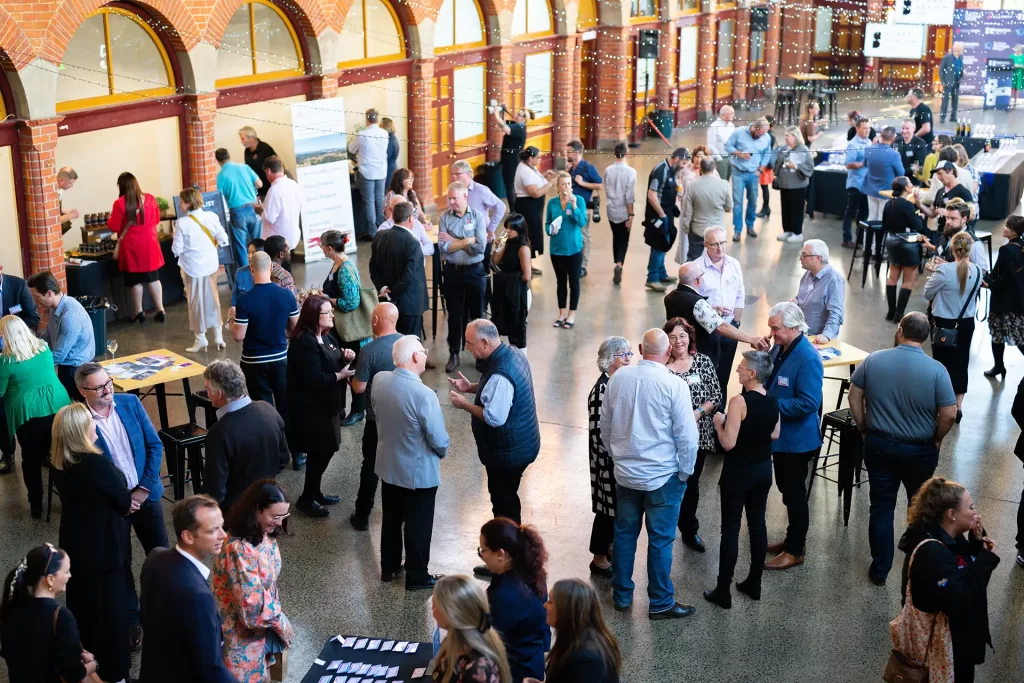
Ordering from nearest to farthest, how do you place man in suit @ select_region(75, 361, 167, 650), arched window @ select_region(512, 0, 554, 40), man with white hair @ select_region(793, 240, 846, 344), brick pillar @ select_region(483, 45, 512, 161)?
man in suit @ select_region(75, 361, 167, 650), man with white hair @ select_region(793, 240, 846, 344), brick pillar @ select_region(483, 45, 512, 161), arched window @ select_region(512, 0, 554, 40)

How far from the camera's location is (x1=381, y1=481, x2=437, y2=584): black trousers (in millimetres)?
6359

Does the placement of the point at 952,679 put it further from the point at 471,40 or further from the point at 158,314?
the point at 471,40

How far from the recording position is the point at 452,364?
10148 millimetres

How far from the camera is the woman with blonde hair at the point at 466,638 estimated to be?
417 cm

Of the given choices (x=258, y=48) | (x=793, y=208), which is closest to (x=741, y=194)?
(x=793, y=208)

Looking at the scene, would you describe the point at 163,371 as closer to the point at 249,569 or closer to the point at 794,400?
the point at 249,569

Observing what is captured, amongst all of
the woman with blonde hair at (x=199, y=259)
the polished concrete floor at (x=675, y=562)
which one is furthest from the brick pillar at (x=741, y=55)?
the woman with blonde hair at (x=199, y=259)

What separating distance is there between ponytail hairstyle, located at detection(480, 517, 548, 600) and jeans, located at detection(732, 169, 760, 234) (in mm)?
10799

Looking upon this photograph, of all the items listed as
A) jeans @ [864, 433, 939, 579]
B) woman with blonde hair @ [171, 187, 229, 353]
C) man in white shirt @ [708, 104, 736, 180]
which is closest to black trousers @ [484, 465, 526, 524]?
jeans @ [864, 433, 939, 579]

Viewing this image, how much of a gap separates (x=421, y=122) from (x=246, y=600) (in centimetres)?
1232

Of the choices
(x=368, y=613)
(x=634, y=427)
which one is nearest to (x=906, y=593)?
(x=634, y=427)

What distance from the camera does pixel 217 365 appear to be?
19.4ft

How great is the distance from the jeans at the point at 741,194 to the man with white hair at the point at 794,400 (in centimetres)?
852

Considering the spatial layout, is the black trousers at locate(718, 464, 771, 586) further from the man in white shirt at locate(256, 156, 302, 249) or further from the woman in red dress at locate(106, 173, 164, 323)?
the woman in red dress at locate(106, 173, 164, 323)
